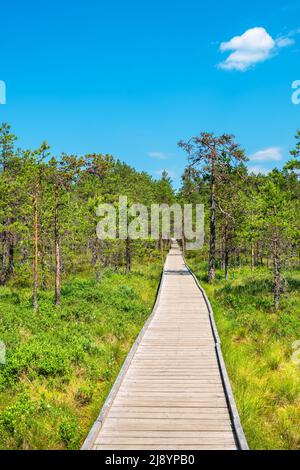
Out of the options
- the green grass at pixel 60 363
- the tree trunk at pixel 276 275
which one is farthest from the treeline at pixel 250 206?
the green grass at pixel 60 363

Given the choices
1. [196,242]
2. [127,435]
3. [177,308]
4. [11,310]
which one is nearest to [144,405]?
[127,435]

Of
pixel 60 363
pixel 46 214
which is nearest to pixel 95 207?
pixel 46 214

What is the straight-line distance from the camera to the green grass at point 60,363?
345 inches

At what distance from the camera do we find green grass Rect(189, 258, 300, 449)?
941cm

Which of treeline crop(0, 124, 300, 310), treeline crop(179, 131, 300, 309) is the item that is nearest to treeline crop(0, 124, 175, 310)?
treeline crop(0, 124, 300, 310)

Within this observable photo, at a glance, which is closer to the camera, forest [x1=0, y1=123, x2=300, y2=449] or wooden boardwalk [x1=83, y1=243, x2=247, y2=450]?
wooden boardwalk [x1=83, y1=243, x2=247, y2=450]

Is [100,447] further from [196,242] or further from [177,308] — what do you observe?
[196,242]

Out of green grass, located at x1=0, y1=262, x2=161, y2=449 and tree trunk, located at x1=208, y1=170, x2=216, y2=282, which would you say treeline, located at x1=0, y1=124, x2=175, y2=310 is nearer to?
green grass, located at x1=0, y1=262, x2=161, y2=449

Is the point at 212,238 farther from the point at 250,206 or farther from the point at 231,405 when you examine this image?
the point at 231,405

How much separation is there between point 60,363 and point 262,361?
6.93 metres

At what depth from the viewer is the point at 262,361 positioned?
45.4 feet

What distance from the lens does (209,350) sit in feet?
42.8

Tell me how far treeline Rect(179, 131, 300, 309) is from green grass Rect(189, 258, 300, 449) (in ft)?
5.58
